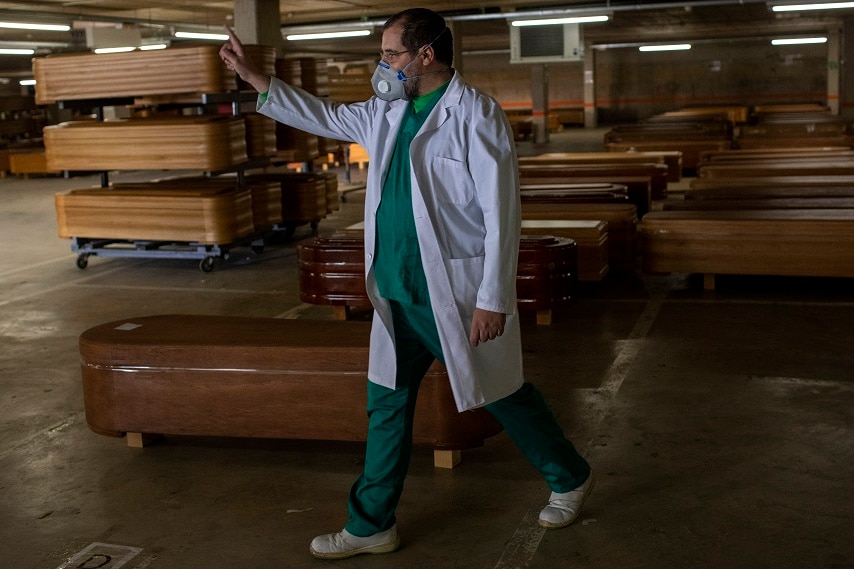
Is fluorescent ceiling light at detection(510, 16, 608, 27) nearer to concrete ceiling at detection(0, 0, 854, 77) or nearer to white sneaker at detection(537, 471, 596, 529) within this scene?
concrete ceiling at detection(0, 0, 854, 77)

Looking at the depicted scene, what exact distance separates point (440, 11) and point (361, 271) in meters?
13.0

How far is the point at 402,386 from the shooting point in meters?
3.31

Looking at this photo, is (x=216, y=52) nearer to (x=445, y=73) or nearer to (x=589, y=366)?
(x=589, y=366)

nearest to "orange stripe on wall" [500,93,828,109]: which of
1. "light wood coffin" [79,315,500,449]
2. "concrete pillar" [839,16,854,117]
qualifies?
"concrete pillar" [839,16,854,117]

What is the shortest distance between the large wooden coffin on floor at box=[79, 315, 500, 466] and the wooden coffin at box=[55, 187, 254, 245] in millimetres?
5377

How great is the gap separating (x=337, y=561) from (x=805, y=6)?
16528 mm

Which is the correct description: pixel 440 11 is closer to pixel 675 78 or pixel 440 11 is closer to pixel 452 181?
pixel 452 181

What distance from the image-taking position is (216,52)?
389 inches

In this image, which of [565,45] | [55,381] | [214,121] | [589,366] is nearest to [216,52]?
[214,121]

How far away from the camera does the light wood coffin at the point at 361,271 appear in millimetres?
6879

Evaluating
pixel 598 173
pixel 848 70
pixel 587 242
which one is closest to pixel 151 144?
pixel 587 242

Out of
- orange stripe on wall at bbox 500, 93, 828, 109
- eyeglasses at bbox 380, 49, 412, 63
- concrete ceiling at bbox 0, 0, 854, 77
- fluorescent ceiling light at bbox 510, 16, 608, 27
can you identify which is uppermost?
concrete ceiling at bbox 0, 0, 854, 77

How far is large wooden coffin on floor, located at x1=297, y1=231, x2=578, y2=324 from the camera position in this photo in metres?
6.88

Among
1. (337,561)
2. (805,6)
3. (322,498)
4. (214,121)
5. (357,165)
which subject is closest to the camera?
(337,561)
